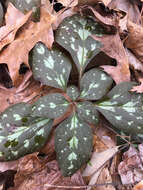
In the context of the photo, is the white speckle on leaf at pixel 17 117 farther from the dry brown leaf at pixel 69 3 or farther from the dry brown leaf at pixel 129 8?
the dry brown leaf at pixel 129 8

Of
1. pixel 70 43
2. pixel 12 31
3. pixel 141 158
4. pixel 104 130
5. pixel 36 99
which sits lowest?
pixel 141 158

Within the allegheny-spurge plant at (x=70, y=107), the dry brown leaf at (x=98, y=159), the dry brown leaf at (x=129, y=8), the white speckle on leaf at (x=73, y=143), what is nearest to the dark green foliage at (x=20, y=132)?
the allegheny-spurge plant at (x=70, y=107)

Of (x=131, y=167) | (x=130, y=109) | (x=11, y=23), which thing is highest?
(x=11, y=23)

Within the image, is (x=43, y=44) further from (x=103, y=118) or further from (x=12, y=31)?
(x=103, y=118)

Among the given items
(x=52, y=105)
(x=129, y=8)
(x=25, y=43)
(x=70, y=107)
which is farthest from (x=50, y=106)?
(x=129, y=8)

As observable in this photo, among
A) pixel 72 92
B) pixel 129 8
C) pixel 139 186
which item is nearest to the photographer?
pixel 139 186

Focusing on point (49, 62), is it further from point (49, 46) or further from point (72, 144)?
point (72, 144)


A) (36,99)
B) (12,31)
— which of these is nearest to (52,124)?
(36,99)
